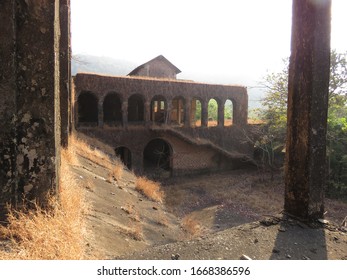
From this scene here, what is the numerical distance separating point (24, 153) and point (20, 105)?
1.68 feet

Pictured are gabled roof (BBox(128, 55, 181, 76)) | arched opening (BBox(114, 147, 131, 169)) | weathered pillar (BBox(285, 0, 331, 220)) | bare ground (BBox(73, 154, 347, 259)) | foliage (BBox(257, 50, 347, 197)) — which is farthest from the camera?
gabled roof (BBox(128, 55, 181, 76))

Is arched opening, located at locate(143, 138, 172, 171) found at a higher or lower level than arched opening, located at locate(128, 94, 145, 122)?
lower

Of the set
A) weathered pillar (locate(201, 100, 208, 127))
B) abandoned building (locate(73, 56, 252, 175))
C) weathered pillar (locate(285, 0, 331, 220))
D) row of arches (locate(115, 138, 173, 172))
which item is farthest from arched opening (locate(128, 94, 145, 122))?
weathered pillar (locate(285, 0, 331, 220))

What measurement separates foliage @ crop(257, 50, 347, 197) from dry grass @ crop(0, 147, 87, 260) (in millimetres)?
14912

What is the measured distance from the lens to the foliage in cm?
1681

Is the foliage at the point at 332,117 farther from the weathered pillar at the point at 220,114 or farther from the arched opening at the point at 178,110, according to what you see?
the arched opening at the point at 178,110

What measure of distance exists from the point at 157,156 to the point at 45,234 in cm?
2061

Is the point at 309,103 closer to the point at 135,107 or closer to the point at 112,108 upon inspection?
the point at 112,108

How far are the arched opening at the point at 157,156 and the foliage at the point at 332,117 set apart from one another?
6.57 metres

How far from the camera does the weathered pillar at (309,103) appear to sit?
11.1ft

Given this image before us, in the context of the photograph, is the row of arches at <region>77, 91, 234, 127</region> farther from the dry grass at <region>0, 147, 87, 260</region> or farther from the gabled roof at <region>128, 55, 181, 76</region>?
the dry grass at <region>0, 147, 87, 260</region>

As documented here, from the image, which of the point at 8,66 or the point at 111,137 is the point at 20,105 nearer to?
the point at 8,66

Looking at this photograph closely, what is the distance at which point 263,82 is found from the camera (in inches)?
789
